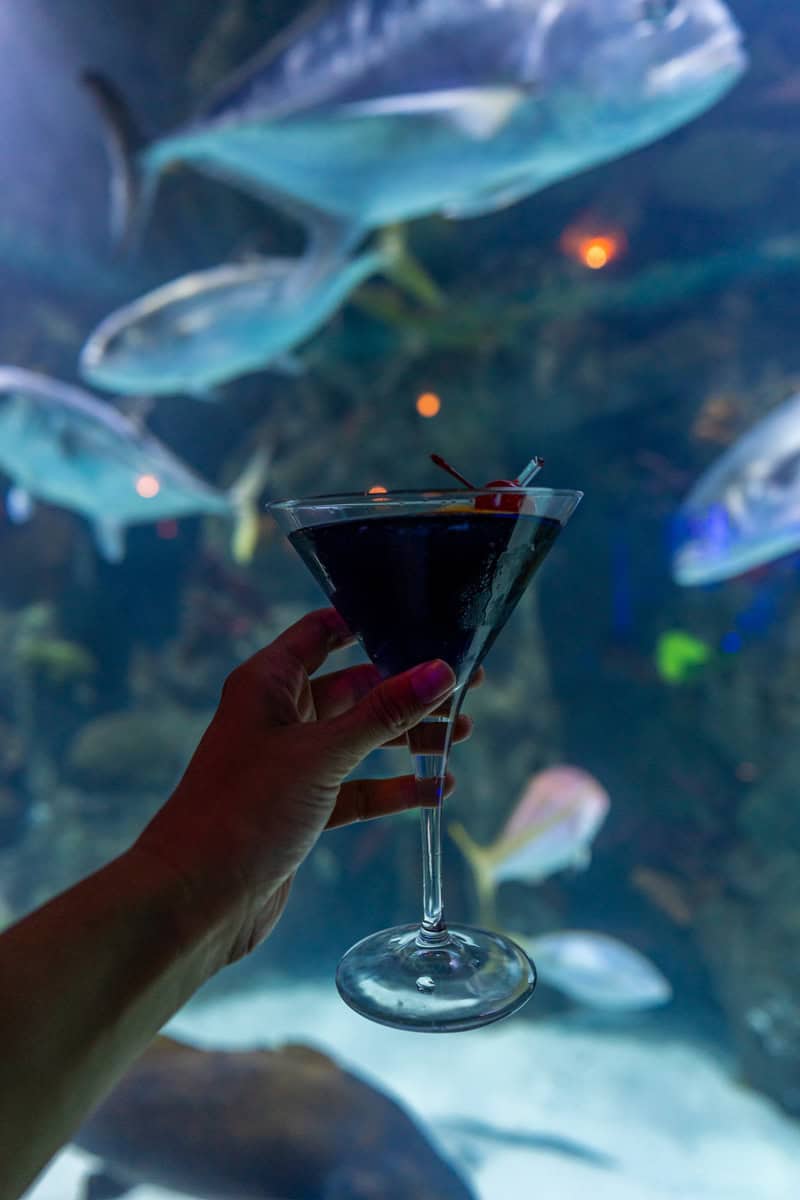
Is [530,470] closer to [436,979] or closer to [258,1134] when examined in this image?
[436,979]

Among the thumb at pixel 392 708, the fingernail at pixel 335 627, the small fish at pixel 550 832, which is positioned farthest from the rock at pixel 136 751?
the thumb at pixel 392 708

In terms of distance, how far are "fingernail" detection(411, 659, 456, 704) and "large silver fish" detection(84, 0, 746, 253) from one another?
144 cm

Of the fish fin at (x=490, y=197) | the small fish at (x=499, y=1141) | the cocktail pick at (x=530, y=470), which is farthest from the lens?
the small fish at (x=499, y=1141)

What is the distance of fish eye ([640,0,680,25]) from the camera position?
5.30 feet

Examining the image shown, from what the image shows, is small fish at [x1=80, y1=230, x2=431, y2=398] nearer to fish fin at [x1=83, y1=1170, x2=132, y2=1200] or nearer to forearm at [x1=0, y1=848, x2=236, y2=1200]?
forearm at [x1=0, y1=848, x2=236, y2=1200]

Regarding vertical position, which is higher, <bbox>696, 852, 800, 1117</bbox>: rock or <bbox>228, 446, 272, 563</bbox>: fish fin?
<bbox>228, 446, 272, 563</bbox>: fish fin

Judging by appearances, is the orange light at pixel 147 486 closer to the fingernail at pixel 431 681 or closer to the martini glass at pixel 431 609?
the martini glass at pixel 431 609

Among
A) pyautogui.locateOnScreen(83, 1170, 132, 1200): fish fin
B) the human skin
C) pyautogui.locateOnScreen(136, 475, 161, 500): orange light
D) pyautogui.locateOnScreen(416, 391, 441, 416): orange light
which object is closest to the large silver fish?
pyautogui.locateOnScreen(136, 475, 161, 500): orange light

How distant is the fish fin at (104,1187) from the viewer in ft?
5.69

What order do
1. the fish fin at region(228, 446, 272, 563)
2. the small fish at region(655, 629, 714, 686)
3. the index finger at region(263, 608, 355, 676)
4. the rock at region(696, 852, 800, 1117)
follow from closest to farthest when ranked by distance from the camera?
the index finger at region(263, 608, 355, 676) → the rock at region(696, 852, 800, 1117) → the fish fin at region(228, 446, 272, 563) → the small fish at region(655, 629, 714, 686)

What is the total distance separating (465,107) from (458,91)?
0.16 feet

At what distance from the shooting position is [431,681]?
28.7 inches

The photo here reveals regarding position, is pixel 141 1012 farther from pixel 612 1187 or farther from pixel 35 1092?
pixel 612 1187

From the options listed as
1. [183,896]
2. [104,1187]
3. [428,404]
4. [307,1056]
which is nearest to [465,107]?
[183,896]
